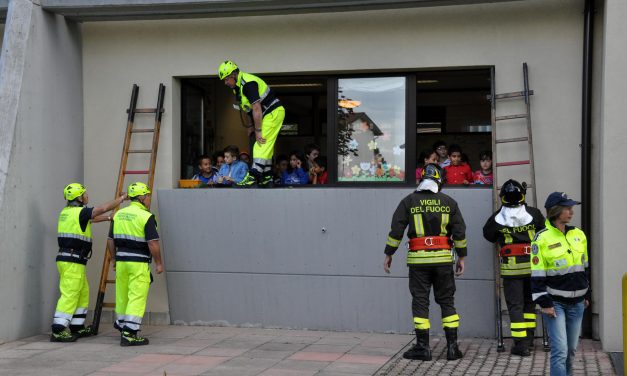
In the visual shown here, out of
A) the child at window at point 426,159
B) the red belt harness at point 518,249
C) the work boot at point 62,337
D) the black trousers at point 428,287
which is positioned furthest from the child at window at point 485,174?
the work boot at point 62,337

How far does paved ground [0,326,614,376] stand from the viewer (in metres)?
8.27

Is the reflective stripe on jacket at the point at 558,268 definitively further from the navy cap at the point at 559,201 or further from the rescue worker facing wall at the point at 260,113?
the rescue worker facing wall at the point at 260,113

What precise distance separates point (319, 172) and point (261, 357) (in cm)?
323

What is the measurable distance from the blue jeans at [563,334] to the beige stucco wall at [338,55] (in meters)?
3.40

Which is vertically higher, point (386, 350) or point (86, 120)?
point (86, 120)

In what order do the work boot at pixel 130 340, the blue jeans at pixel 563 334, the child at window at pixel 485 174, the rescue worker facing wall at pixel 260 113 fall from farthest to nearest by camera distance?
the rescue worker facing wall at pixel 260 113
the child at window at pixel 485 174
the work boot at pixel 130 340
the blue jeans at pixel 563 334

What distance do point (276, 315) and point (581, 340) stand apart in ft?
12.3

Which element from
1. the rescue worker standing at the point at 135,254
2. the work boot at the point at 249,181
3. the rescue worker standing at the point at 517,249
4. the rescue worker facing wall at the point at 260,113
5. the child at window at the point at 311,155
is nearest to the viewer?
the rescue worker standing at the point at 517,249

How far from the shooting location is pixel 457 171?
10711 millimetres

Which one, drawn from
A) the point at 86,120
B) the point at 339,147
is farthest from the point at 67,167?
the point at 339,147

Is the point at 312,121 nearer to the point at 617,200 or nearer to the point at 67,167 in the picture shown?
the point at 67,167

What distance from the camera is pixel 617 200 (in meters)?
9.10

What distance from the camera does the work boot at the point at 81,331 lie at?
1026cm

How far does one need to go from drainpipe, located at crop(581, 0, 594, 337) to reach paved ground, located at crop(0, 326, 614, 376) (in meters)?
1.33
